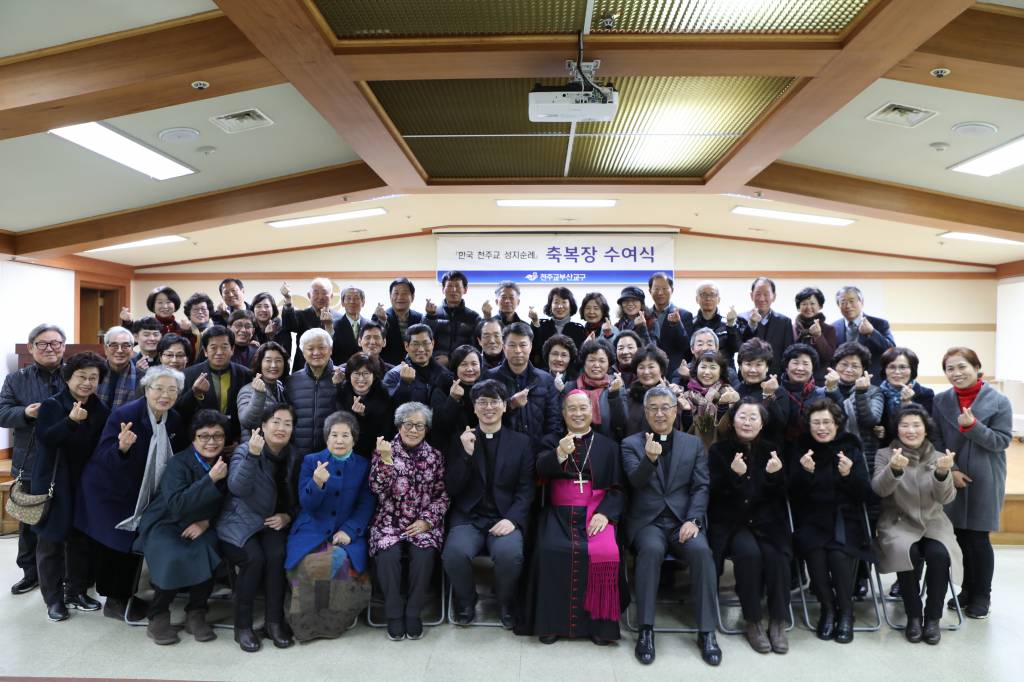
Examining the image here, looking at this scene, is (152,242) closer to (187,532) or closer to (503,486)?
(187,532)

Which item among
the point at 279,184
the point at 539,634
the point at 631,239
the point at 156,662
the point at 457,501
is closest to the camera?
the point at 156,662

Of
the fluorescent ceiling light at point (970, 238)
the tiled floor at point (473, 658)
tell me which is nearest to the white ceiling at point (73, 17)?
the tiled floor at point (473, 658)

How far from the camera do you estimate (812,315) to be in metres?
5.23

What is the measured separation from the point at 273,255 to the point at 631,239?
19.8ft

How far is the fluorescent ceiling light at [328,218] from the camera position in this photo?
364 inches

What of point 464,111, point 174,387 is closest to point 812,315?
point 464,111

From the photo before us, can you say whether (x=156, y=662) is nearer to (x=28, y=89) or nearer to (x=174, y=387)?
(x=174, y=387)

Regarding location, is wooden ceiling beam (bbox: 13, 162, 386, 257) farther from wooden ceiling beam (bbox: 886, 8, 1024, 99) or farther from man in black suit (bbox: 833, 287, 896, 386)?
wooden ceiling beam (bbox: 886, 8, 1024, 99)

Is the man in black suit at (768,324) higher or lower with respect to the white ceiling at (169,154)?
lower

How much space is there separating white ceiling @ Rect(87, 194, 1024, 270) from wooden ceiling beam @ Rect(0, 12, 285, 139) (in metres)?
4.74

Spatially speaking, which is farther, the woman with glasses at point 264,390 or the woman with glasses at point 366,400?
the woman with glasses at point 366,400

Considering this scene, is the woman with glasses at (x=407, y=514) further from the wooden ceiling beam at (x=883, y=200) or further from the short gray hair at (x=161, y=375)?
the wooden ceiling beam at (x=883, y=200)

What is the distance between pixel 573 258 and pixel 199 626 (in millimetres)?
8099

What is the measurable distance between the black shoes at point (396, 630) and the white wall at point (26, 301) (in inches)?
268
